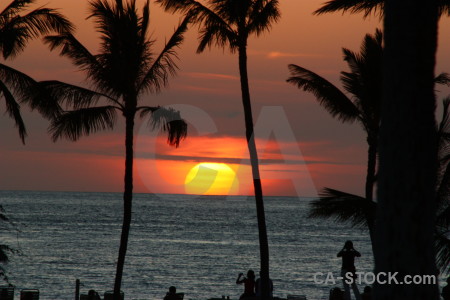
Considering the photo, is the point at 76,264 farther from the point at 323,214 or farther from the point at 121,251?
the point at 323,214

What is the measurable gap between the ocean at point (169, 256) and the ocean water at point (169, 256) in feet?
0.25

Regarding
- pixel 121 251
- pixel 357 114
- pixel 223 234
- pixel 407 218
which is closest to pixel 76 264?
pixel 223 234

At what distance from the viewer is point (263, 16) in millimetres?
23844

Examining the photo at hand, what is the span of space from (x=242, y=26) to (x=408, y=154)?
17034mm

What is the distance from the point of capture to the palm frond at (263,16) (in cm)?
2380

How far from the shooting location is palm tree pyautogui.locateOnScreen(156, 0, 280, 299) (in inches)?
908

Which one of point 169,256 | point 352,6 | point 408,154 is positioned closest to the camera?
point 408,154

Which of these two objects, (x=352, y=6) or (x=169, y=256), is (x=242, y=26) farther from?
(x=169, y=256)

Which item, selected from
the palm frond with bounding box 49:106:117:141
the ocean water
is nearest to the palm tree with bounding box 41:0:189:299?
the palm frond with bounding box 49:106:117:141

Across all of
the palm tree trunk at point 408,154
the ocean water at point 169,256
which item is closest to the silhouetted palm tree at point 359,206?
the palm tree trunk at point 408,154

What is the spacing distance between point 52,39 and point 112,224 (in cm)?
11914

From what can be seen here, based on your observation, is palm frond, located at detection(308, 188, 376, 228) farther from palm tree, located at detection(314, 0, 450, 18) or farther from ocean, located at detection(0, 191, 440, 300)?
ocean, located at detection(0, 191, 440, 300)

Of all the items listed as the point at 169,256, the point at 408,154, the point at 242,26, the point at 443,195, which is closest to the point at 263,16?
the point at 242,26

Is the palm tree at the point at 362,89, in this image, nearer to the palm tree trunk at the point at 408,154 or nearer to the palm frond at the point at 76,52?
the palm frond at the point at 76,52
